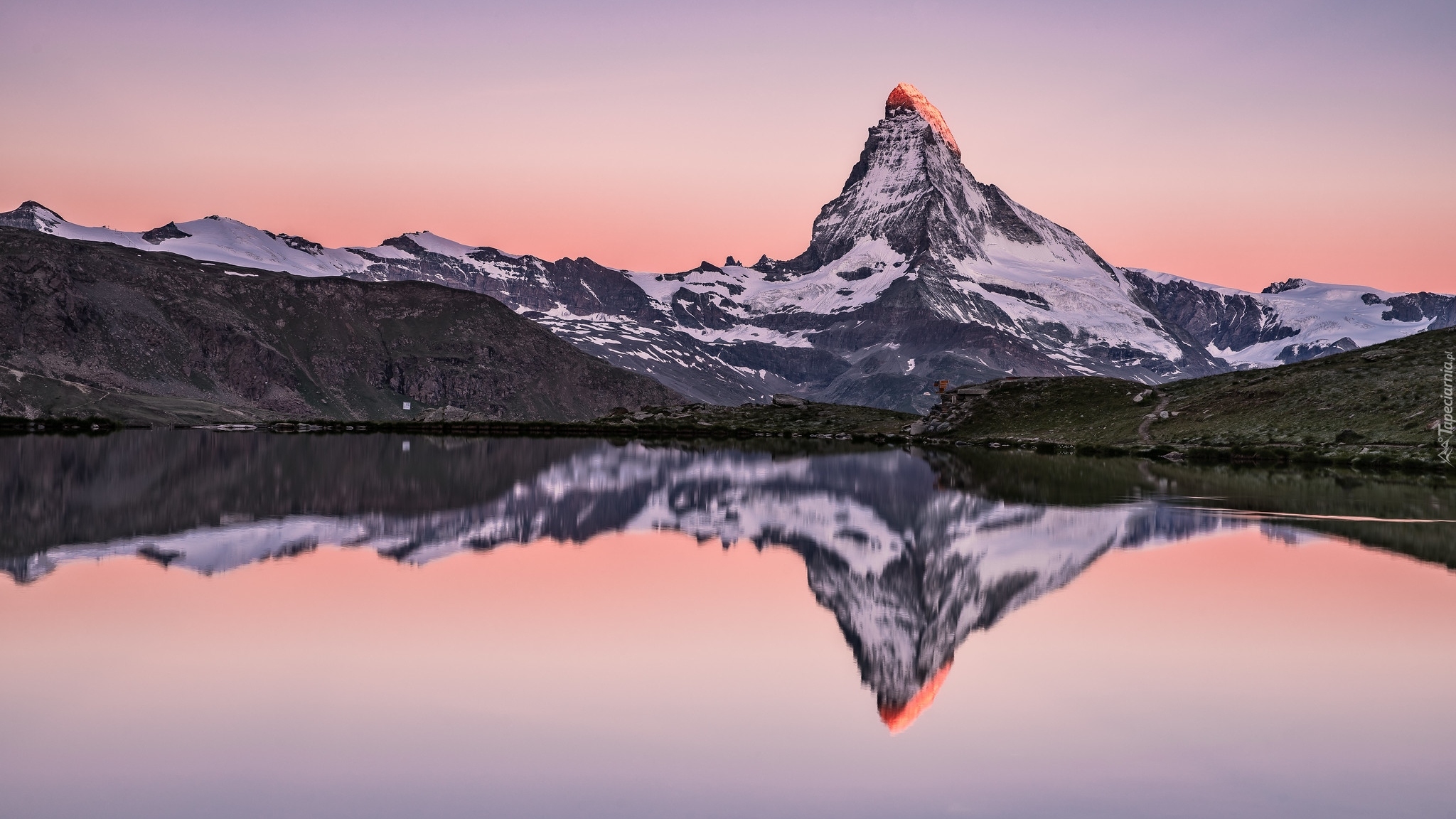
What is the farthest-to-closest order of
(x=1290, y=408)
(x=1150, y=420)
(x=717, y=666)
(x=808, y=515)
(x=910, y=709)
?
(x=1150, y=420) < (x=1290, y=408) < (x=808, y=515) < (x=717, y=666) < (x=910, y=709)

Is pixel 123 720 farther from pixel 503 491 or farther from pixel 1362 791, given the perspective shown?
pixel 503 491

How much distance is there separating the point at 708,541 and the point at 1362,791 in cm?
3549

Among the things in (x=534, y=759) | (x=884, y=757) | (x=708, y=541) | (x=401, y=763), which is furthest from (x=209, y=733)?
(x=708, y=541)

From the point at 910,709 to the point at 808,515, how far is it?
4290 cm

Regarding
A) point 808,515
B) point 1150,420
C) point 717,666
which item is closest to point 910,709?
point 717,666

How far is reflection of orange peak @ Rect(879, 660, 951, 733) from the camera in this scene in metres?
23.1

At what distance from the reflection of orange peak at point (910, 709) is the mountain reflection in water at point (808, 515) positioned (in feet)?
0.19

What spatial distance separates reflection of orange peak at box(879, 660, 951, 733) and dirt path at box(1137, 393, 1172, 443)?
433 ft

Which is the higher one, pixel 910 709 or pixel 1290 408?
pixel 1290 408

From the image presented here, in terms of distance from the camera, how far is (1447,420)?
11862 centimetres

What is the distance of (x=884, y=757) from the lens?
21.0m

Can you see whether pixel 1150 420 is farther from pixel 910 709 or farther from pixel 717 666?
pixel 910 709

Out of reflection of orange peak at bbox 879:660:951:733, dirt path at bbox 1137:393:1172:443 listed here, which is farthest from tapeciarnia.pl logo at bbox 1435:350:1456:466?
reflection of orange peak at bbox 879:660:951:733

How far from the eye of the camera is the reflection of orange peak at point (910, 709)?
23150 millimetres
